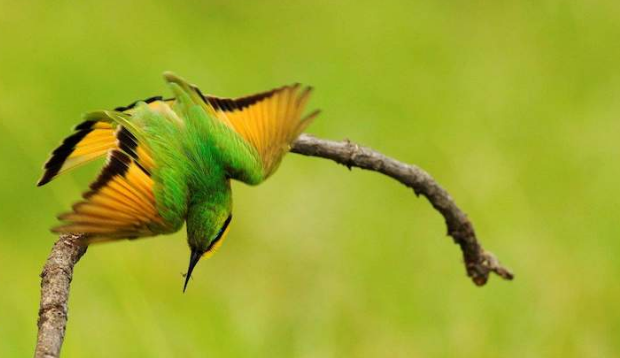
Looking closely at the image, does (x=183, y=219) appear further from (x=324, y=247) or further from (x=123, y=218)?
(x=324, y=247)

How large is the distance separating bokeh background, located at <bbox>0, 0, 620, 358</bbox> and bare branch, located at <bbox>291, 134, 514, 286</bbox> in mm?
810

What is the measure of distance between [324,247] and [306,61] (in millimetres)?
911

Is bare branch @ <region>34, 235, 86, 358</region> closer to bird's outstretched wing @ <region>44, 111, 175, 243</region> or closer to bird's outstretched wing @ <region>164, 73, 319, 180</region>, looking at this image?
bird's outstretched wing @ <region>44, 111, 175, 243</region>

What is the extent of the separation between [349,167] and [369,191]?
1.35 m

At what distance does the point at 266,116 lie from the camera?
0.93m

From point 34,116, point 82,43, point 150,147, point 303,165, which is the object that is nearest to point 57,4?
point 82,43

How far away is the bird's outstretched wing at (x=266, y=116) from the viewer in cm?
91

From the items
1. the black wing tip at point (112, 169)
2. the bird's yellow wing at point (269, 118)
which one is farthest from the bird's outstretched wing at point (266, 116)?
the black wing tip at point (112, 169)

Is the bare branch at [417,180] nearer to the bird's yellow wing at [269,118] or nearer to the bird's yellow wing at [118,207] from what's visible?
the bird's yellow wing at [269,118]

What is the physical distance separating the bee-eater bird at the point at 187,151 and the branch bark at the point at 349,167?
0.03 metres

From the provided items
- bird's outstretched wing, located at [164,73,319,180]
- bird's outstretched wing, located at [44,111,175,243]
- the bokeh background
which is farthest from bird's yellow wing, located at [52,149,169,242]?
the bokeh background

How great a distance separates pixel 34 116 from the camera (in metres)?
2.34

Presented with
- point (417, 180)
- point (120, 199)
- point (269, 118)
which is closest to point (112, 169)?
point (120, 199)

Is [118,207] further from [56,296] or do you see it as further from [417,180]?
[417,180]
